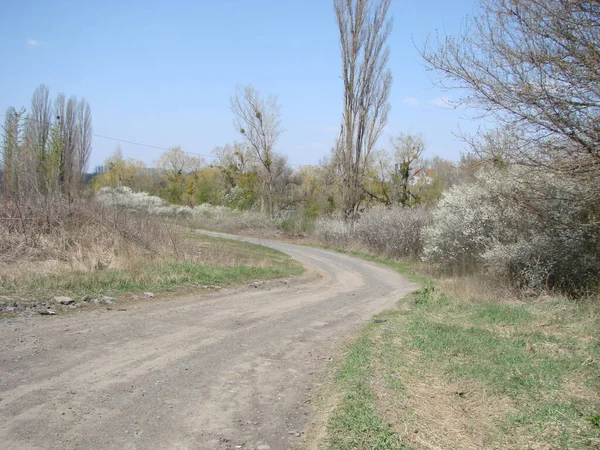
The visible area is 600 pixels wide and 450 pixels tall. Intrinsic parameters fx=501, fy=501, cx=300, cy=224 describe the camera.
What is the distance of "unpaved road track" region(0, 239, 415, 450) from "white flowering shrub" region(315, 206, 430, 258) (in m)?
16.4

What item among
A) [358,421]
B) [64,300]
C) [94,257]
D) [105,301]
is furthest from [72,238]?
[358,421]

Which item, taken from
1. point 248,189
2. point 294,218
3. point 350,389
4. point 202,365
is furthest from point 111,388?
point 248,189

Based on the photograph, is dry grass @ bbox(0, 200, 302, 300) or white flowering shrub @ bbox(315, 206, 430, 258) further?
white flowering shrub @ bbox(315, 206, 430, 258)

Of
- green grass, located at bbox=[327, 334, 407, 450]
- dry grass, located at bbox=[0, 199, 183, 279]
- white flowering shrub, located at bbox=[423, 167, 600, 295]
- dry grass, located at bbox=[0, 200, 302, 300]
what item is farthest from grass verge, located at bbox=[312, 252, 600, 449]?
dry grass, located at bbox=[0, 199, 183, 279]

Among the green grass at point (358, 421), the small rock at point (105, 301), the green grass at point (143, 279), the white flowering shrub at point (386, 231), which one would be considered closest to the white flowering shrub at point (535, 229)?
the green grass at point (143, 279)

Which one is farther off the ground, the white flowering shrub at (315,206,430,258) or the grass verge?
the white flowering shrub at (315,206,430,258)

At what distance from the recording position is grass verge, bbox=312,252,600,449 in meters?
4.26

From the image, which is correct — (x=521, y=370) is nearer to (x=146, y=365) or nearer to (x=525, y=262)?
(x=146, y=365)

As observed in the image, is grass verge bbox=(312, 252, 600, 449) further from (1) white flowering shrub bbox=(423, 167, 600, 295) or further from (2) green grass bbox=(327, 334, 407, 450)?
(1) white flowering shrub bbox=(423, 167, 600, 295)

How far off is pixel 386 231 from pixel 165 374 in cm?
2326

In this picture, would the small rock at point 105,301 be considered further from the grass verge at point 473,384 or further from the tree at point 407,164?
the tree at point 407,164

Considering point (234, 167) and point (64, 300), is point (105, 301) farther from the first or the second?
point (234, 167)

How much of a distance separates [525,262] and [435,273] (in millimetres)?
7134

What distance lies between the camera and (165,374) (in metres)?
5.79
